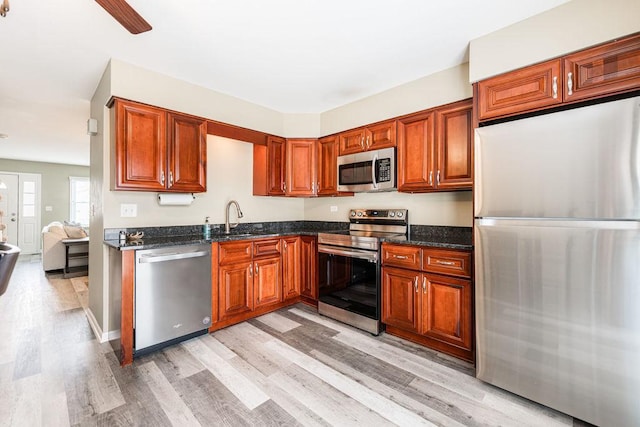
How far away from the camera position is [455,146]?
2553mm

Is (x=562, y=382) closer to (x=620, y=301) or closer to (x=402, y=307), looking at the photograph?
(x=620, y=301)

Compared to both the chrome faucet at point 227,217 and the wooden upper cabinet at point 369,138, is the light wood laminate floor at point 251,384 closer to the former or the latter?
the chrome faucet at point 227,217

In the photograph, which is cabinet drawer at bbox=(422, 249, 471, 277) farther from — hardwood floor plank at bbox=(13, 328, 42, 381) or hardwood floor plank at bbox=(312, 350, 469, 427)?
hardwood floor plank at bbox=(13, 328, 42, 381)

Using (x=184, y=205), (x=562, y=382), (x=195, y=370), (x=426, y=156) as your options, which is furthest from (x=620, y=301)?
(x=184, y=205)

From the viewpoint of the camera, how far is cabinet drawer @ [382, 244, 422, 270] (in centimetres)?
251

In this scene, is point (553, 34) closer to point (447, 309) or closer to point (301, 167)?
point (447, 309)

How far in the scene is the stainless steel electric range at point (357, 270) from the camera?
2.77m

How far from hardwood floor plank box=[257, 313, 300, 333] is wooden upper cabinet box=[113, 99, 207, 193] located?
1.55m

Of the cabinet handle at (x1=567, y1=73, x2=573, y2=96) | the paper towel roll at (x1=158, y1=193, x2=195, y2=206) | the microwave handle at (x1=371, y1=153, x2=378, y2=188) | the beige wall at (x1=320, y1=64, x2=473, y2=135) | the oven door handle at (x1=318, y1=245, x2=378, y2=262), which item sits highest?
the beige wall at (x1=320, y1=64, x2=473, y2=135)

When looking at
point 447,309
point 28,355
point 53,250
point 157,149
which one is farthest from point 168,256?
point 53,250

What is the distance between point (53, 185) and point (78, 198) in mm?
643

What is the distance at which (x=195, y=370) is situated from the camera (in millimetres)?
2172

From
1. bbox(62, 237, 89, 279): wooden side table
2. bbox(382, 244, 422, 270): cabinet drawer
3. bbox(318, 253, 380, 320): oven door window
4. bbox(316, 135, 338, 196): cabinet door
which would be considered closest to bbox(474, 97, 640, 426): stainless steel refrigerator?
bbox(382, 244, 422, 270): cabinet drawer

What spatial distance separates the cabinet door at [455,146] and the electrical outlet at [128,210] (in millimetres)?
2866
